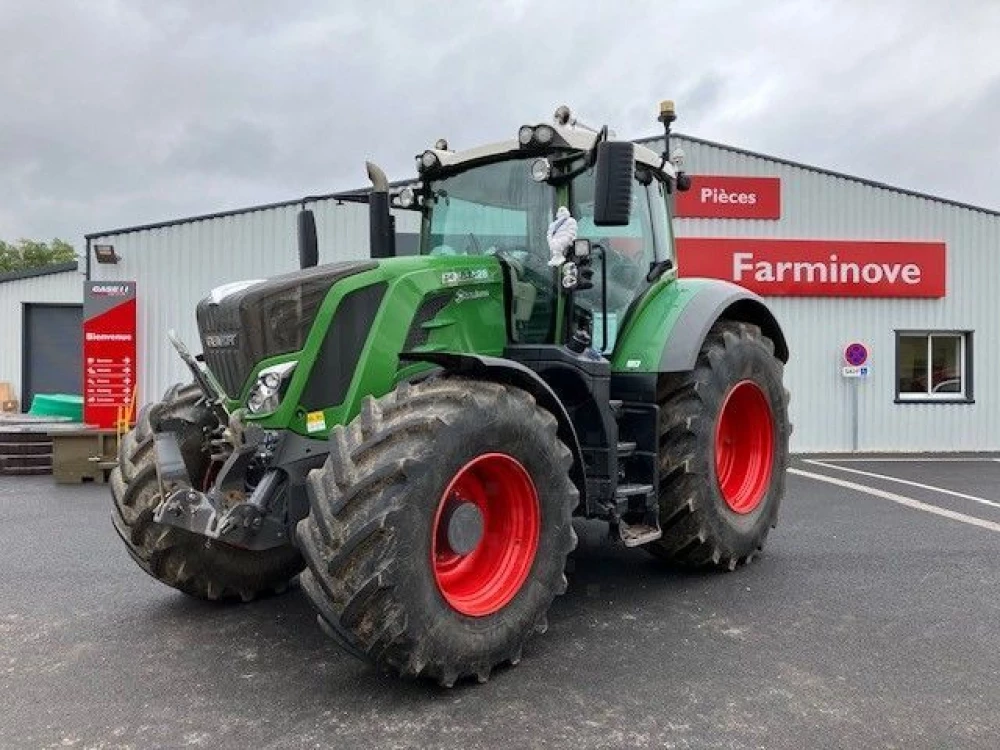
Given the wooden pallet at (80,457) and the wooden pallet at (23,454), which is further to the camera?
the wooden pallet at (23,454)

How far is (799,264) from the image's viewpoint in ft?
47.2

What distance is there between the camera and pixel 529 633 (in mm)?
3496

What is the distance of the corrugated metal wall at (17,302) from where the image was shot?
21297 mm

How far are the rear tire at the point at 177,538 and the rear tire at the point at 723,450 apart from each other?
221 cm

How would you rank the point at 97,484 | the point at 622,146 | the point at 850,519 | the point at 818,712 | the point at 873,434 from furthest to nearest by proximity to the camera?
the point at 873,434 < the point at 97,484 < the point at 850,519 < the point at 622,146 < the point at 818,712

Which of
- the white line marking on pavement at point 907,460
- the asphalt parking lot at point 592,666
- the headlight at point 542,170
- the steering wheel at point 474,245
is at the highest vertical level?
the headlight at point 542,170

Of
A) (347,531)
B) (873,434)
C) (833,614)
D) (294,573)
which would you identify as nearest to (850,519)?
(833,614)

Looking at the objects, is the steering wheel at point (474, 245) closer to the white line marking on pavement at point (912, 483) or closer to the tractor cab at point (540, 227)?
the tractor cab at point (540, 227)

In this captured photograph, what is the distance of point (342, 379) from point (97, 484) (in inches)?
291

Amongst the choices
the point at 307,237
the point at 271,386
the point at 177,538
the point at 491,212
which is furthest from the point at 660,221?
the point at 177,538

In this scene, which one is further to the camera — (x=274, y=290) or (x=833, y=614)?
(x=833, y=614)

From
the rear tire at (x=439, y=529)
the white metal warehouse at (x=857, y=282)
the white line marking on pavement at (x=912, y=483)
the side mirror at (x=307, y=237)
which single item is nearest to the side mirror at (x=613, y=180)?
the rear tire at (x=439, y=529)

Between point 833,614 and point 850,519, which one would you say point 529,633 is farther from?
point 850,519

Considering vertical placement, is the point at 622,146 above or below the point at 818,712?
above
